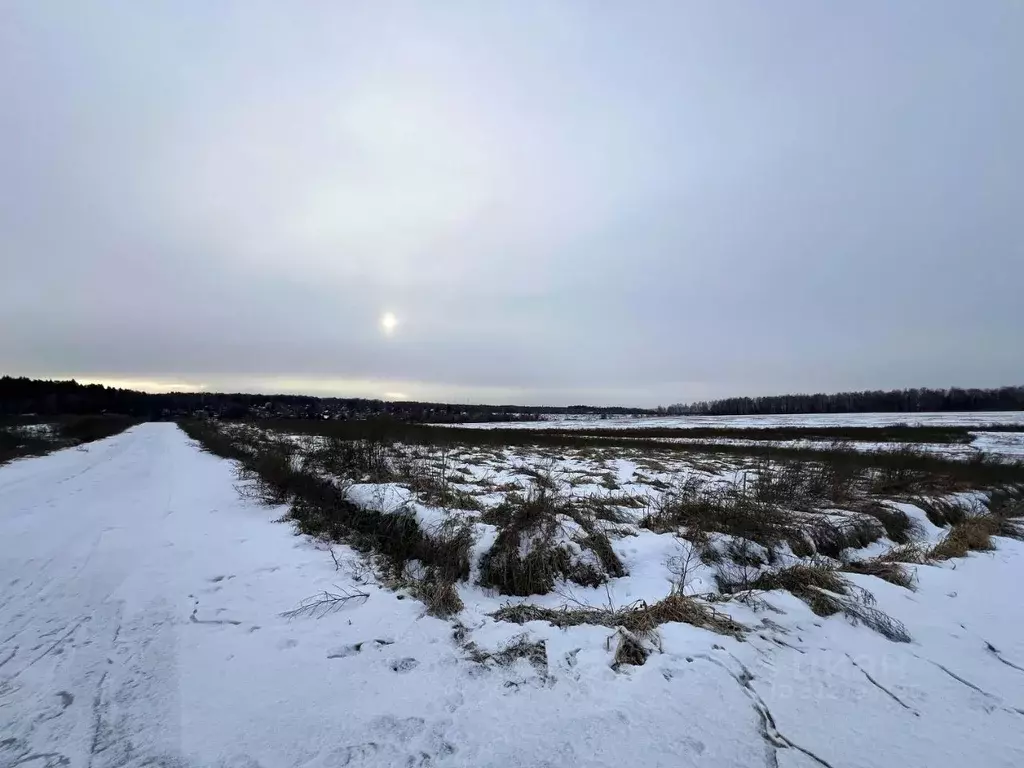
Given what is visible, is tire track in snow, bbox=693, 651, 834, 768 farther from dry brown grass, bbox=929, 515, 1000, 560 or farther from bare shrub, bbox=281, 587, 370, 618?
dry brown grass, bbox=929, 515, 1000, 560

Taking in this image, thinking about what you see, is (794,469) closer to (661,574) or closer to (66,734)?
(661,574)

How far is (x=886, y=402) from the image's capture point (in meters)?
112

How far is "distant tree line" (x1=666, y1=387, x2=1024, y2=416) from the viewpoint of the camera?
104875mm

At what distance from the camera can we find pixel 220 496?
10.7 metres

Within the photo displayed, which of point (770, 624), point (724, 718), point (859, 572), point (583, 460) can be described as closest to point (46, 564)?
point (724, 718)

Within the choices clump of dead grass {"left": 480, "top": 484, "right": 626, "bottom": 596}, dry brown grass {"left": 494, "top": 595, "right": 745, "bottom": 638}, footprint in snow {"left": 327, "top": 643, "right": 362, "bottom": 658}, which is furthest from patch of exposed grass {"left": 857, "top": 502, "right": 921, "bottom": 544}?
footprint in snow {"left": 327, "top": 643, "right": 362, "bottom": 658}

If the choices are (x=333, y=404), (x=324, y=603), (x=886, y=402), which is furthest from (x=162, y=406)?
(x=886, y=402)

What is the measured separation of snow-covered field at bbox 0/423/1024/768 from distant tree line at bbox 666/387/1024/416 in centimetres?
12990

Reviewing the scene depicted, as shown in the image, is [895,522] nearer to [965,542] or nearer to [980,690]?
[965,542]

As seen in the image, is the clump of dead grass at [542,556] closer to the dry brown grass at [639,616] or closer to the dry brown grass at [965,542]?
the dry brown grass at [639,616]

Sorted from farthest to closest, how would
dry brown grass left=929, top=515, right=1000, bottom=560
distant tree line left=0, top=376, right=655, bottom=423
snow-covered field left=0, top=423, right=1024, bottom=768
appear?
distant tree line left=0, top=376, right=655, bottom=423 < dry brown grass left=929, top=515, right=1000, bottom=560 < snow-covered field left=0, top=423, right=1024, bottom=768

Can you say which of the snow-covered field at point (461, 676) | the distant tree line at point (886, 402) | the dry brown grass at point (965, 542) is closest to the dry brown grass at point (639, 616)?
the snow-covered field at point (461, 676)

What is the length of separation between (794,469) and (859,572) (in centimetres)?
871

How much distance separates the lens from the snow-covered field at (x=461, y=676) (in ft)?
9.20
